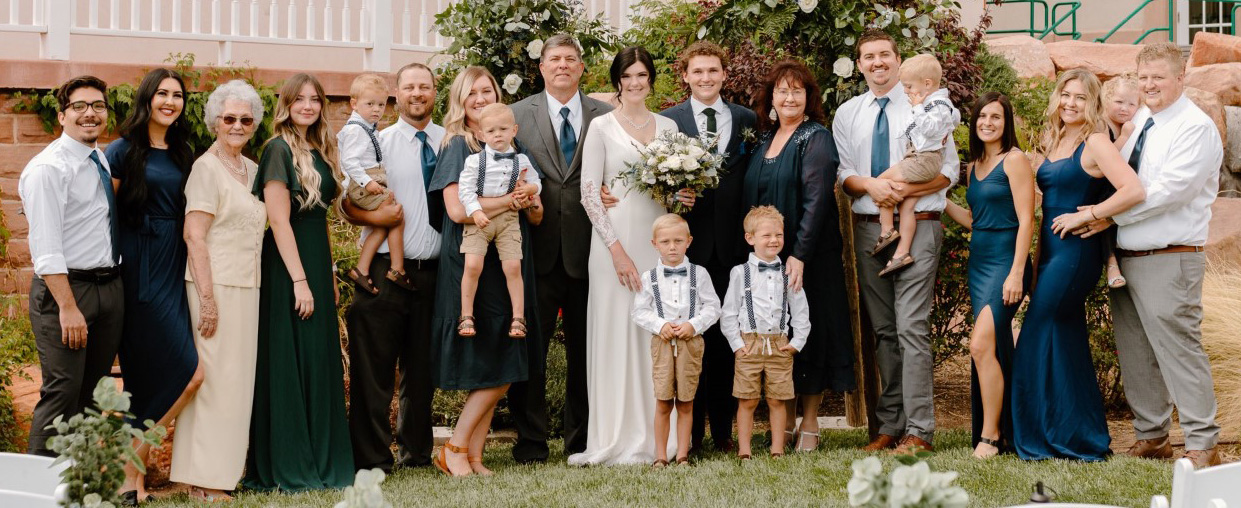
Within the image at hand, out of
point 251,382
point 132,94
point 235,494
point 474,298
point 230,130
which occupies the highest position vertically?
point 132,94

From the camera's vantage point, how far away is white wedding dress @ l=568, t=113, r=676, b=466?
6.44 metres

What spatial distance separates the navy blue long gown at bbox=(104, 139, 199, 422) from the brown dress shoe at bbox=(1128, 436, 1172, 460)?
4.62 m

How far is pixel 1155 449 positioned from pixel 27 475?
5345 mm

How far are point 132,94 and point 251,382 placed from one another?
13.1ft

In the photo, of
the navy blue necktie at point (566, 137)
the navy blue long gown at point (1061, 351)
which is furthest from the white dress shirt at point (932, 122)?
the navy blue necktie at point (566, 137)

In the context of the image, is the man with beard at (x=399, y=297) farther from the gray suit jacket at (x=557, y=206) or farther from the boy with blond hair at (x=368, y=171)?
the gray suit jacket at (x=557, y=206)

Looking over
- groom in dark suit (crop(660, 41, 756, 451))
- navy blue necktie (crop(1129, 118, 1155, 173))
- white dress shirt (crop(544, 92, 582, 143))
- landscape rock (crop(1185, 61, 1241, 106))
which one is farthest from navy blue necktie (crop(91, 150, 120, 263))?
landscape rock (crop(1185, 61, 1241, 106))

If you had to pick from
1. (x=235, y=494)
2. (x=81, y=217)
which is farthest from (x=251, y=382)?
(x=81, y=217)

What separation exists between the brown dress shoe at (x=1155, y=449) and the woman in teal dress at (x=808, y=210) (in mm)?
1463

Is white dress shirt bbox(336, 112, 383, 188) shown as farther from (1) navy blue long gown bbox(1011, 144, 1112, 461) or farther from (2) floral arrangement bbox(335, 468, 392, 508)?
(2) floral arrangement bbox(335, 468, 392, 508)

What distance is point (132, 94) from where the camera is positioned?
8.95m

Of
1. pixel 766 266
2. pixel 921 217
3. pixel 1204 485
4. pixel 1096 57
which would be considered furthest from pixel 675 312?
pixel 1096 57

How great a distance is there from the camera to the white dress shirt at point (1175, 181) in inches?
229

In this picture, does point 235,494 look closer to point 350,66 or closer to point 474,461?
point 474,461
